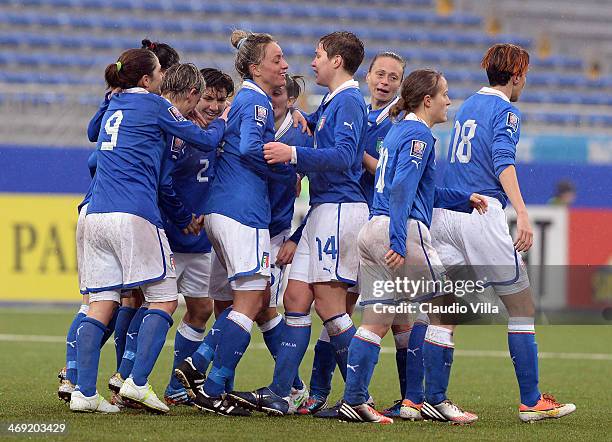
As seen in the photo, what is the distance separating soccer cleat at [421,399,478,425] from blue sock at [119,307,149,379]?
1595mm

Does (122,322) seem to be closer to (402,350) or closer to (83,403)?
(83,403)

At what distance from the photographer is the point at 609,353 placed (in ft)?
33.5

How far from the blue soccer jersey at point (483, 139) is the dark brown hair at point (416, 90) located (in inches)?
11.6

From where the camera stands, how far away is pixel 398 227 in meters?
5.36

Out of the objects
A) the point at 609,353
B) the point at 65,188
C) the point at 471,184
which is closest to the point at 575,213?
the point at 609,353

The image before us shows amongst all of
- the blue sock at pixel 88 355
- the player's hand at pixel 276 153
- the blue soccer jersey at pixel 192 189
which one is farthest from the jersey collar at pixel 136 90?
the blue sock at pixel 88 355

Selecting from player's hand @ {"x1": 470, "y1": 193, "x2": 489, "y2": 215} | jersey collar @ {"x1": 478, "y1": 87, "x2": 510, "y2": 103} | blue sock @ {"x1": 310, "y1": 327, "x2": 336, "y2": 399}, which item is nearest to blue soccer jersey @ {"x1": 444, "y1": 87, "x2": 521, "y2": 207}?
jersey collar @ {"x1": 478, "y1": 87, "x2": 510, "y2": 103}

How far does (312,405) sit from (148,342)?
1.08 m

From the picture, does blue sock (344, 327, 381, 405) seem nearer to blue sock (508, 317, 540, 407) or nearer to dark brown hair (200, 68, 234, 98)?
blue sock (508, 317, 540, 407)

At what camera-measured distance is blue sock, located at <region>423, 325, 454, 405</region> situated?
5.71 meters

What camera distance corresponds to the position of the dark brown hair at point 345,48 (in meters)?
5.85

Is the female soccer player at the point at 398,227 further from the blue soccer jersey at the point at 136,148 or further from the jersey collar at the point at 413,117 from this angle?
the blue soccer jersey at the point at 136,148

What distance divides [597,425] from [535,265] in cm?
740

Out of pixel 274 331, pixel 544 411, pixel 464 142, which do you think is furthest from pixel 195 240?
pixel 544 411
